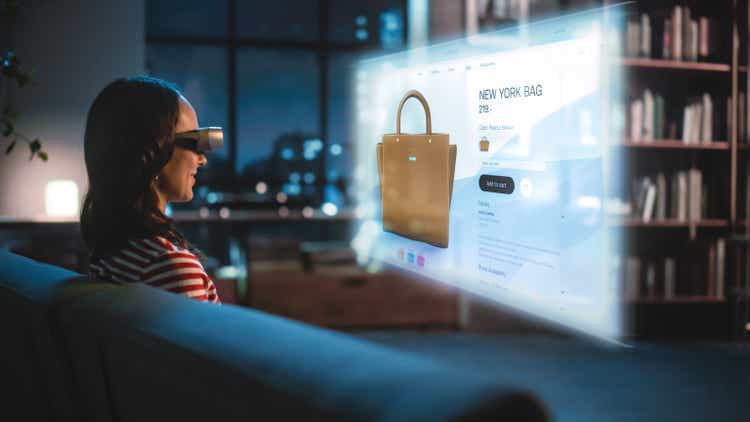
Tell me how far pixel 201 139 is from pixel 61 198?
3.23 metres

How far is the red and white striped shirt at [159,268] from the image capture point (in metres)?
1.25

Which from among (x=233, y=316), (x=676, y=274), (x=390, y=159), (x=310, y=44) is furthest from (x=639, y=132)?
(x=233, y=316)

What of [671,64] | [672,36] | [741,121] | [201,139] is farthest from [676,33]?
[201,139]

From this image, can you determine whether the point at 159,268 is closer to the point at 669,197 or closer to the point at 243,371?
the point at 243,371

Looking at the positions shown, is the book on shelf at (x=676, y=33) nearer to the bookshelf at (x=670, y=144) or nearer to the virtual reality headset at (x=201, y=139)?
the bookshelf at (x=670, y=144)

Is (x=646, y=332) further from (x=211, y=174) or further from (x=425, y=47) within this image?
(x=425, y=47)

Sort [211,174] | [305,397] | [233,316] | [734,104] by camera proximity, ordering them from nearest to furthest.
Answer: [305,397], [233,316], [734,104], [211,174]

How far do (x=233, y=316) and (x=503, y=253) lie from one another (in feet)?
2.01

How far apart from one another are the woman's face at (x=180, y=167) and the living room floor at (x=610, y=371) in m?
2.37

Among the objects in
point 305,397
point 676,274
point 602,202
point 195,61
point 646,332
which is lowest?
point 646,332

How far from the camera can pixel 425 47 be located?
152cm

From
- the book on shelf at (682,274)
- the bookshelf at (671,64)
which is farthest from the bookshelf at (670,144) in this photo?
the book on shelf at (682,274)

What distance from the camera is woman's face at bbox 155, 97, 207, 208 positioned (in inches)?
55.4

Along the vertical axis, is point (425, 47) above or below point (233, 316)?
above
